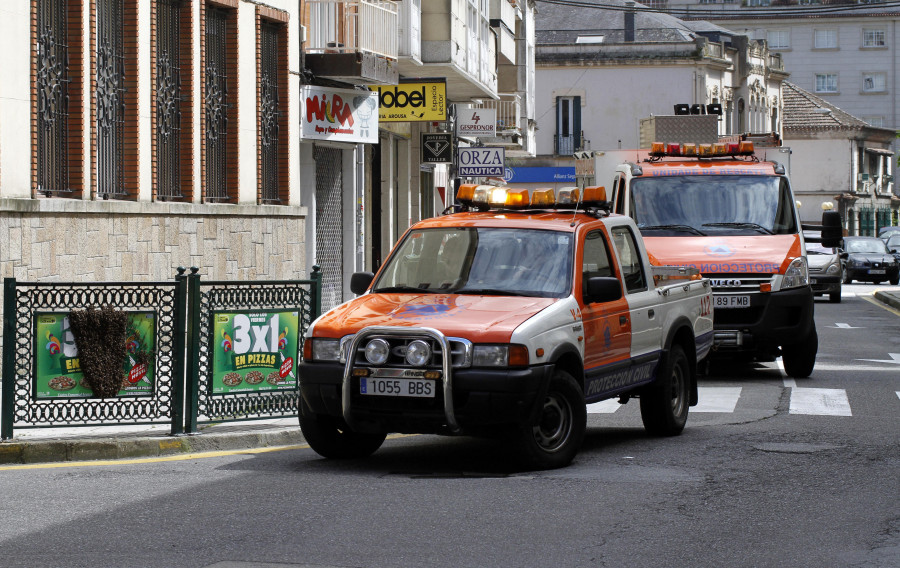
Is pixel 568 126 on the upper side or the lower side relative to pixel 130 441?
upper

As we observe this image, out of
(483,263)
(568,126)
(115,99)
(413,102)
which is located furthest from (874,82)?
(483,263)

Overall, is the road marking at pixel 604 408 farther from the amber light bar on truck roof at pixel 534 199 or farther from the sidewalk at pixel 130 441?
the sidewalk at pixel 130 441

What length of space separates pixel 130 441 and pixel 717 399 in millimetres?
6385

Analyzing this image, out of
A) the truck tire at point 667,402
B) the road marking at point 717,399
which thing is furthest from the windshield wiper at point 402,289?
the road marking at point 717,399

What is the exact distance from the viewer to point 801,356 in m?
16.7

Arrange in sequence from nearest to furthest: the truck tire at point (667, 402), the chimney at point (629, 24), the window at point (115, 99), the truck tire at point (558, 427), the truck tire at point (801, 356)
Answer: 1. the truck tire at point (558, 427)
2. the truck tire at point (667, 402)
3. the truck tire at point (801, 356)
4. the window at point (115, 99)
5. the chimney at point (629, 24)

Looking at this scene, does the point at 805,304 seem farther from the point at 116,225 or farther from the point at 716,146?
the point at 116,225

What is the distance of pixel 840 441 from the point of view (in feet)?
37.0

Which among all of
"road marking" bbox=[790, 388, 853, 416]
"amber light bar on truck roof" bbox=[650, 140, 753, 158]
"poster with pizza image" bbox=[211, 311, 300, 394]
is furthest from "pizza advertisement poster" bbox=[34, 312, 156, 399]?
"amber light bar on truck roof" bbox=[650, 140, 753, 158]

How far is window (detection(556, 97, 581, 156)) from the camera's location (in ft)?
205

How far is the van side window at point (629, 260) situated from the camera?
11.1 metres

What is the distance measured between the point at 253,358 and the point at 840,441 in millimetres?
4566

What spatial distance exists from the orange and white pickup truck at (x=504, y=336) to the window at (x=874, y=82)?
94115 mm

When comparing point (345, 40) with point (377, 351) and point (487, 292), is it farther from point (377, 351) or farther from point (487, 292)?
point (377, 351)
